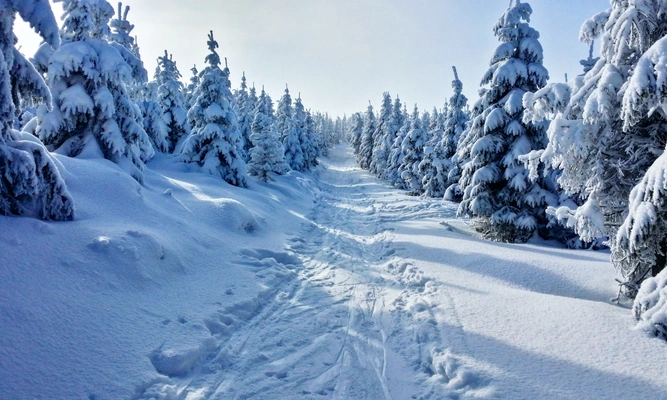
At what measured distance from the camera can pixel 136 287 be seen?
6.73 m

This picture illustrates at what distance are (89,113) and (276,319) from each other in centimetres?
1184

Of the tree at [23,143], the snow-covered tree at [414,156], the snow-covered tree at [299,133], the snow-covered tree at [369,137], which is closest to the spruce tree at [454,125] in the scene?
the snow-covered tree at [414,156]

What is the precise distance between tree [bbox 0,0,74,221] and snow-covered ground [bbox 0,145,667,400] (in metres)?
0.56

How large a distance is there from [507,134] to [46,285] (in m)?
16.0

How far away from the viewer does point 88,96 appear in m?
13.2

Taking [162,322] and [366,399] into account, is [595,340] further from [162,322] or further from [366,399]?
[162,322]

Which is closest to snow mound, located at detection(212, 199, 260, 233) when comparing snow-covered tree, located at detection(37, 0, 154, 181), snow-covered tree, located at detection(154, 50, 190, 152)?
snow-covered tree, located at detection(37, 0, 154, 181)

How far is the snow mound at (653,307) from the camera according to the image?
213 inches

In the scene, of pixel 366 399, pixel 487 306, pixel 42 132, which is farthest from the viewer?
pixel 42 132

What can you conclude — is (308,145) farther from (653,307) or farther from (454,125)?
(653,307)

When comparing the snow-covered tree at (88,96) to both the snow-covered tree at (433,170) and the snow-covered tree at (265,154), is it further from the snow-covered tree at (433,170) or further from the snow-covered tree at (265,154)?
the snow-covered tree at (433,170)

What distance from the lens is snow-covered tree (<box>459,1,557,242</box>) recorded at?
14.5 metres

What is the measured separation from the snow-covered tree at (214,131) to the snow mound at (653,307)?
20.0m

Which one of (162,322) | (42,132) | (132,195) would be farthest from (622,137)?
(42,132)
